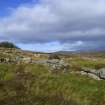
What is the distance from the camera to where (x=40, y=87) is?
22.3 m

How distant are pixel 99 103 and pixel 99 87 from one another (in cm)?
602

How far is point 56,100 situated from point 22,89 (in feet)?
14.7

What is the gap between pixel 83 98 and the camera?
21.9m

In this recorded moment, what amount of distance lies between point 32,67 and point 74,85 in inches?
441

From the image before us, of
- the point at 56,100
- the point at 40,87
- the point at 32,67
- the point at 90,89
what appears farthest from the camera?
the point at 32,67

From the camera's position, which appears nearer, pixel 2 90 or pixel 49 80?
pixel 2 90

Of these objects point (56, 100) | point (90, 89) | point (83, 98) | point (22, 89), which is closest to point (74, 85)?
point (90, 89)

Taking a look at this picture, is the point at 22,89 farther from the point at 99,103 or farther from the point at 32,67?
the point at 32,67

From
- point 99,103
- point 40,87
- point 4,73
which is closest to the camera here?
point 99,103

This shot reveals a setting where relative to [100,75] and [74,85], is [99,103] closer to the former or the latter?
[74,85]

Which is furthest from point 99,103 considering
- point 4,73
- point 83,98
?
point 4,73

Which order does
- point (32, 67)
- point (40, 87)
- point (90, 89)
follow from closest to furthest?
point (40, 87) → point (90, 89) → point (32, 67)

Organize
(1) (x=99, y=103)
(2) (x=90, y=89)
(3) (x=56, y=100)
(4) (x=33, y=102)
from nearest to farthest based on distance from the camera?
(4) (x=33, y=102)
(3) (x=56, y=100)
(1) (x=99, y=103)
(2) (x=90, y=89)

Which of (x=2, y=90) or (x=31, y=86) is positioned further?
(x=31, y=86)
